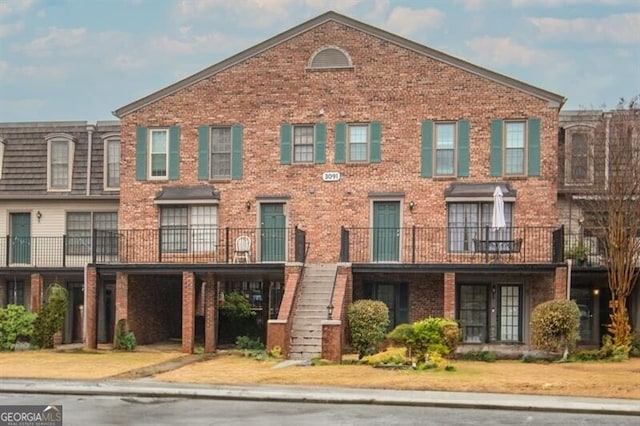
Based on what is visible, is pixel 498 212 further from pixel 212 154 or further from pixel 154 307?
pixel 154 307

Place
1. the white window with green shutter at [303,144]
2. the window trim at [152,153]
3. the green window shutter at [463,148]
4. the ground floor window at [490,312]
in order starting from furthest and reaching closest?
1. the window trim at [152,153]
2. the white window with green shutter at [303,144]
3. the green window shutter at [463,148]
4. the ground floor window at [490,312]

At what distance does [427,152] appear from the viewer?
3186 centimetres

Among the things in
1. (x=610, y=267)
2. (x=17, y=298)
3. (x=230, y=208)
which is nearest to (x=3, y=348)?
(x=17, y=298)

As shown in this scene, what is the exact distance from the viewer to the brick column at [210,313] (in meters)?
30.6

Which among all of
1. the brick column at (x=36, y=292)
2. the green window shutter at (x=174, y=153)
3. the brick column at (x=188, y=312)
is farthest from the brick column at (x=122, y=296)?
the green window shutter at (x=174, y=153)

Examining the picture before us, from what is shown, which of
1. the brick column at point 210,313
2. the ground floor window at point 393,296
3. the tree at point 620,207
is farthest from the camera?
the ground floor window at point 393,296

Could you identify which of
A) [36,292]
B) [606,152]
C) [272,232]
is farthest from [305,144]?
[36,292]

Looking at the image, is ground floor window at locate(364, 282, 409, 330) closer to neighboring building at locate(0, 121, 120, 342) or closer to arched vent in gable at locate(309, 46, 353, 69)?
arched vent in gable at locate(309, 46, 353, 69)

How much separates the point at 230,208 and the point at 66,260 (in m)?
6.62

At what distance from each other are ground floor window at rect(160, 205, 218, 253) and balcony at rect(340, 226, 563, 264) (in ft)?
15.1

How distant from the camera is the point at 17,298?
35.7 m

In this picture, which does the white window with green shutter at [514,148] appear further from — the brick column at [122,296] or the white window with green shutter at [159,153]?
the brick column at [122,296]

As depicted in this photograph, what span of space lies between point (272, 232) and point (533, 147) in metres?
8.60

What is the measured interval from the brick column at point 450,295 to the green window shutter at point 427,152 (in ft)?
12.6
